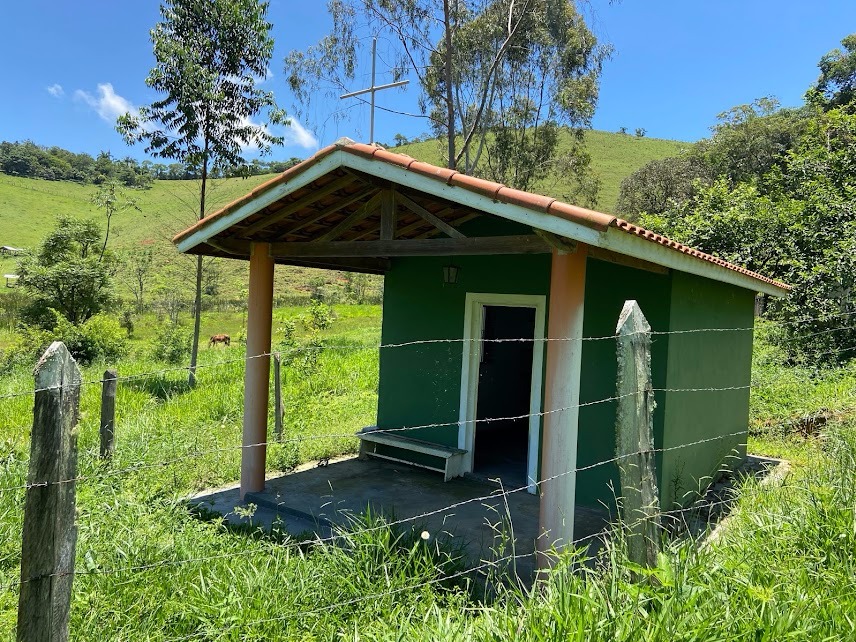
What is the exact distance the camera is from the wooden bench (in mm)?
6238

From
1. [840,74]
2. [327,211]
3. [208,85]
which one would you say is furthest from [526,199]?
[840,74]

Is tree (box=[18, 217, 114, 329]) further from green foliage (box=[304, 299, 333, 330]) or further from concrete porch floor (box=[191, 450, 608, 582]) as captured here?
concrete porch floor (box=[191, 450, 608, 582])

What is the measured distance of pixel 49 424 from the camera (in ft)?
6.45

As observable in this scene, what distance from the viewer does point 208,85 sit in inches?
471

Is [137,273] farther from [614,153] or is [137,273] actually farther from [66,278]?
[614,153]

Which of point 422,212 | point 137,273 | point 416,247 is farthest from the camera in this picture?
point 137,273

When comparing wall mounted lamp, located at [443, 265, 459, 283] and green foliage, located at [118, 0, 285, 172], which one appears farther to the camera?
green foliage, located at [118, 0, 285, 172]

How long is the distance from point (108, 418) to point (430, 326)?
12.4 feet

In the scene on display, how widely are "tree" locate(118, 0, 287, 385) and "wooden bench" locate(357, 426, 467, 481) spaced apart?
19.4 ft

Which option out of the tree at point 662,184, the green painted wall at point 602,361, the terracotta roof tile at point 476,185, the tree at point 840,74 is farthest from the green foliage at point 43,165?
the terracotta roof tile at point 476,185

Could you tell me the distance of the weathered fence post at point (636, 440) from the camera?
9.02 feet

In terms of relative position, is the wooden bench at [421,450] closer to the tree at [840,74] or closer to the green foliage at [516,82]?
the green foliage at [516,82]

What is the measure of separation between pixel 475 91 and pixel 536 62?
2.44 meters

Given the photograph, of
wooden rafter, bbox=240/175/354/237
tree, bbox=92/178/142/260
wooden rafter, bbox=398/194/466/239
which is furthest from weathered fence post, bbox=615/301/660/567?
tree, bbox=92/178/142/260
